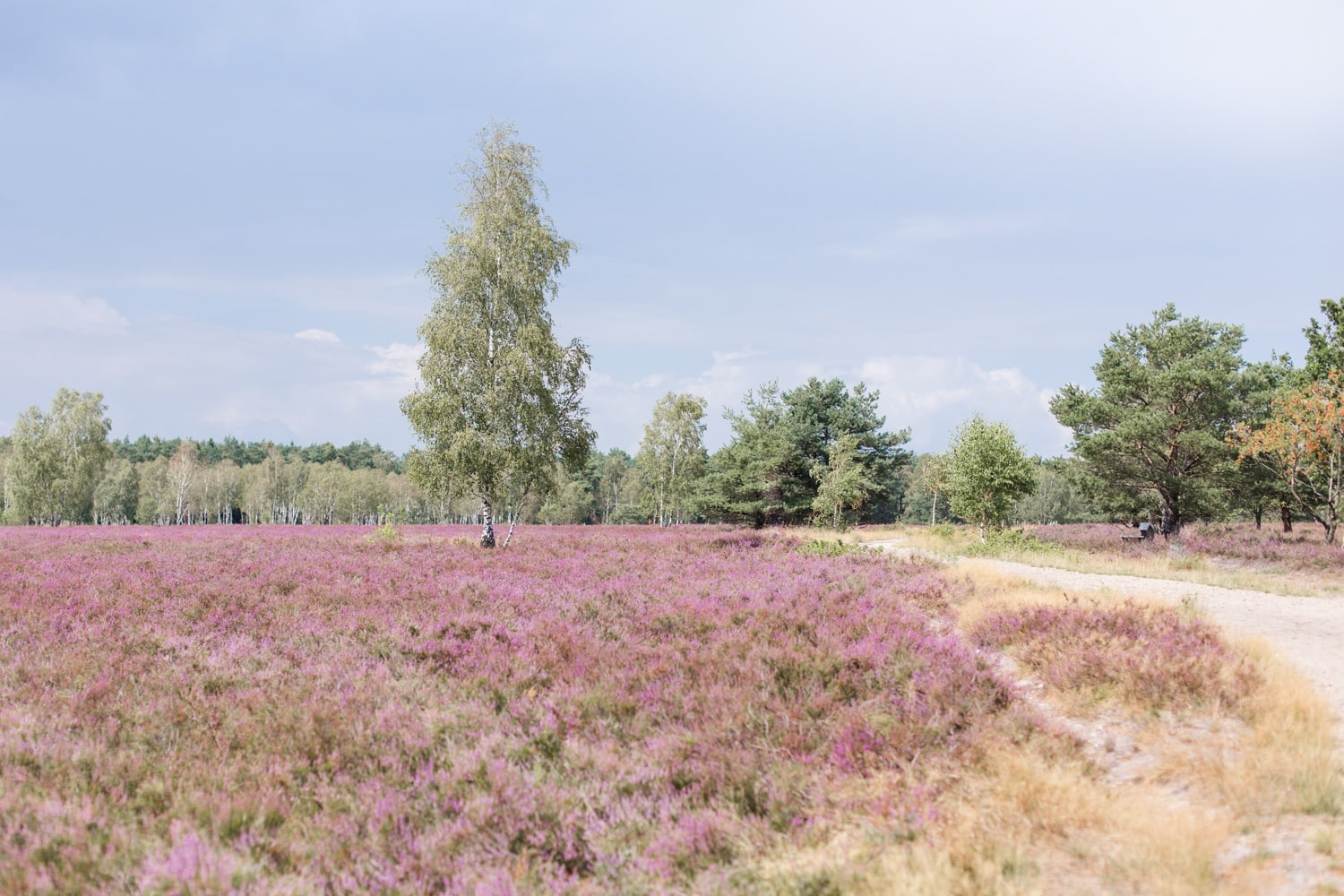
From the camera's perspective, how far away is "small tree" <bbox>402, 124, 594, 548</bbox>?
2203cm

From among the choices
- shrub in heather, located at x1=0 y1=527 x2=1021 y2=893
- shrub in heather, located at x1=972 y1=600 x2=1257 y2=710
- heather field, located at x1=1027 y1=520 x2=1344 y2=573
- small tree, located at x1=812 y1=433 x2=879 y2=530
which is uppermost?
small tree, located at x1=812 y1=433 x2=879 y2=530

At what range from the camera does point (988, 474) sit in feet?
92.1

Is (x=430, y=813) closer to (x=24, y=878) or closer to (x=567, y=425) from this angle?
(x=24, y=878)

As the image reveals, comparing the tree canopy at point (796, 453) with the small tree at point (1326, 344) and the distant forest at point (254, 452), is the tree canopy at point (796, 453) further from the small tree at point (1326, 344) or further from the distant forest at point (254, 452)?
the distant forest at point (254, 452)

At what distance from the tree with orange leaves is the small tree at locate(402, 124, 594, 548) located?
2478 centimetres

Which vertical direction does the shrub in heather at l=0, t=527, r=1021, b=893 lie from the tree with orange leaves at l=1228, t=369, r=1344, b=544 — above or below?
below

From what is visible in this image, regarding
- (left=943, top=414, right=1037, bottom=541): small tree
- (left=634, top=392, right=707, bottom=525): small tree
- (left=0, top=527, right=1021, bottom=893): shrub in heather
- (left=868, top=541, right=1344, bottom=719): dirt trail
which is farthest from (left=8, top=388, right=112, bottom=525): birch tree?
(left=868, top=541, right=1344, bottom=719): dirt trail

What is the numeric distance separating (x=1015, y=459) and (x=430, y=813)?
28.3m

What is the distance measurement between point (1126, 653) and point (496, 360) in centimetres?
1960

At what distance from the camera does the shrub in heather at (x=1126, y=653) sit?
6.16m

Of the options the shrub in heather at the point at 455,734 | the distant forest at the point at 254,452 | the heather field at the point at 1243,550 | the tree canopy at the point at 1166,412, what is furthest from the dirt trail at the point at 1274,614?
the distant forest at the point at 254,452

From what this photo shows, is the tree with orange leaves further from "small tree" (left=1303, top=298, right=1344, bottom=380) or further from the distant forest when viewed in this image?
the distant forest

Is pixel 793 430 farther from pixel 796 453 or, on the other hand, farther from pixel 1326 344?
pixel 1326 344

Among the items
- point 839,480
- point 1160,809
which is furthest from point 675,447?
point 1160,809
